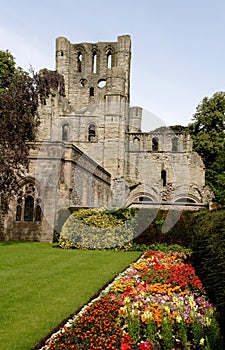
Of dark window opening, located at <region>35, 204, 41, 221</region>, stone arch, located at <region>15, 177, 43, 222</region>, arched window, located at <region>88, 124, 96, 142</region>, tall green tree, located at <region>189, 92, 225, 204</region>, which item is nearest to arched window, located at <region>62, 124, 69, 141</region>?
arched window, located at <region>88, 124, 96, 142</region>

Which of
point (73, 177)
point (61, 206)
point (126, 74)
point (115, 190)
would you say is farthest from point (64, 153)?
point (126, 74)

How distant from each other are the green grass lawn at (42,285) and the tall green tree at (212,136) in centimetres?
2507

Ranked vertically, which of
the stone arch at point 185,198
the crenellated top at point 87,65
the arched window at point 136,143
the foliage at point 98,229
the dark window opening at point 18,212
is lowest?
the foliage at point 98,229

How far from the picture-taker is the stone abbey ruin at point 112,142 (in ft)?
92.4

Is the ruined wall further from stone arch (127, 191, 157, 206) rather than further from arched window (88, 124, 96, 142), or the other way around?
arched window (88, 124, 96, 142)

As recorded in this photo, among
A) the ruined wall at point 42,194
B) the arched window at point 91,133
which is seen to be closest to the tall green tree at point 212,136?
the arched window at point 91,133

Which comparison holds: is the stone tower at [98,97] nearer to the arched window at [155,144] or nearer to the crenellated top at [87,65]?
the crenellated top at [87,65]

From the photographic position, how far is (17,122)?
16969 millimetres

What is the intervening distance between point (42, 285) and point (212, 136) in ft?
111

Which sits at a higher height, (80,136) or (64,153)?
(80,136)

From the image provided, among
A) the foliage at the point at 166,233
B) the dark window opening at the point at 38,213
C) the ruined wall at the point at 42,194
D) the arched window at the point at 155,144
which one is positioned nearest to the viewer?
the foliage at the point at 166,233

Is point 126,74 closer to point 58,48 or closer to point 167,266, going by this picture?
point 58,48

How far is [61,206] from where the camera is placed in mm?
19031

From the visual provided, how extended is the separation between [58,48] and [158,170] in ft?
57.3
